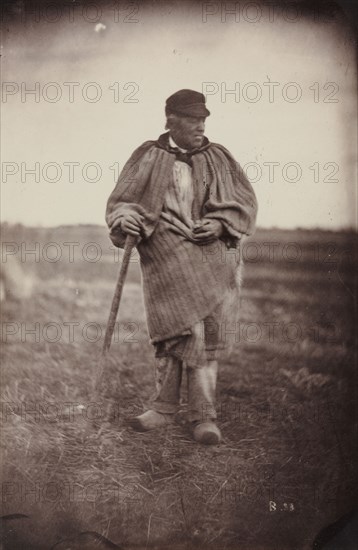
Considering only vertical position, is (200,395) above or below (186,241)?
below

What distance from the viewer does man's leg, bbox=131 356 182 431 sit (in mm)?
2438

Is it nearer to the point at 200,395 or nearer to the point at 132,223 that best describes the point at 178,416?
the point at 200,395

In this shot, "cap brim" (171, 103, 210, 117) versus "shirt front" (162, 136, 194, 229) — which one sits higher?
"cap brim" (171, 103, 210, 117)

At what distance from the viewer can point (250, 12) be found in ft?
8.21

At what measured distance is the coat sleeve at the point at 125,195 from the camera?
2439 mm

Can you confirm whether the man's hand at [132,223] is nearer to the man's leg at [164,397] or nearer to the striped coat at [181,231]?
the striped coat at [181,231]

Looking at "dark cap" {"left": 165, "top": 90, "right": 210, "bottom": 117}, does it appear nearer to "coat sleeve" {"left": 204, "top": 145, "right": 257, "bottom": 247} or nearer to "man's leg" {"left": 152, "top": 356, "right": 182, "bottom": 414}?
"coat sleeve" {"left": 204, "top": 145, "right": 257, "bottom": 247}

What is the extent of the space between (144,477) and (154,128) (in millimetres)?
1377

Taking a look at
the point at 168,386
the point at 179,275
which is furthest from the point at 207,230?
the point at 168,386

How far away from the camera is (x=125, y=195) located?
246cm

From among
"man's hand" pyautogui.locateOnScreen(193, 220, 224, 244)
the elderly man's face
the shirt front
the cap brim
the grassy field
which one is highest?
the cap brim

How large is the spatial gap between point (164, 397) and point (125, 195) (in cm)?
81

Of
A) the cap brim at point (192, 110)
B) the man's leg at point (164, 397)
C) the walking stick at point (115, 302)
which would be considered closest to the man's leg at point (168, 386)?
the man's leg at point (164, 397)

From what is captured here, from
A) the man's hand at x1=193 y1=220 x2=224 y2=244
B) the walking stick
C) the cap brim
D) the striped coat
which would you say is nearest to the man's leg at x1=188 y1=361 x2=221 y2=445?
the striped coat
